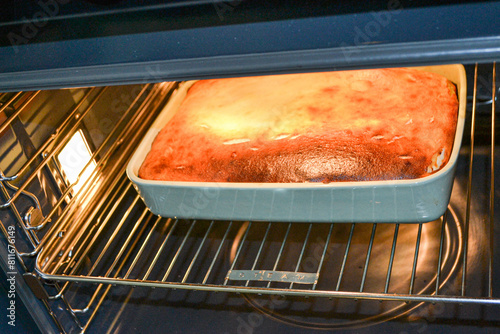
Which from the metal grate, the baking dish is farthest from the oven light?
the baking dish

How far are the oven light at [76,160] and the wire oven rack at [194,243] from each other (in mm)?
16

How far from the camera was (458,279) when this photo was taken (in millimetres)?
845

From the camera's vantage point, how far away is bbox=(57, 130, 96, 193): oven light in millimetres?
979

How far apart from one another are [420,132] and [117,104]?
683 mm

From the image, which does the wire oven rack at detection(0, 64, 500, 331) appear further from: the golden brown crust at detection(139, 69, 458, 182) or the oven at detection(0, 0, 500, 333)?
the golden brown crust at detection(139, 69, 458, 182)

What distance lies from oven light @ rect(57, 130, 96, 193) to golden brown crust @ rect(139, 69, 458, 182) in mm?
164

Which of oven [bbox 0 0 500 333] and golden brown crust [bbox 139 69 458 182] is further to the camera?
golden brown crust [bbox 139 69 458 182]

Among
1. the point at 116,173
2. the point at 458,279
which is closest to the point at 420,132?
the point at 458,279

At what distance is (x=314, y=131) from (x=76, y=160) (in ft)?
1.67

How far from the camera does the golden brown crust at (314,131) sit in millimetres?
824

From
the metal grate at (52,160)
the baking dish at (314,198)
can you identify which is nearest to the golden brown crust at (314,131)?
the baking dish at (314,198)

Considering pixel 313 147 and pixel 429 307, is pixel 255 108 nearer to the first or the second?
pixel 313 147

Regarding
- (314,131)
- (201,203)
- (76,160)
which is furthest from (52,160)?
(314,131)

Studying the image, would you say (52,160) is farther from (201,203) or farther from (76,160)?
(201,203)
